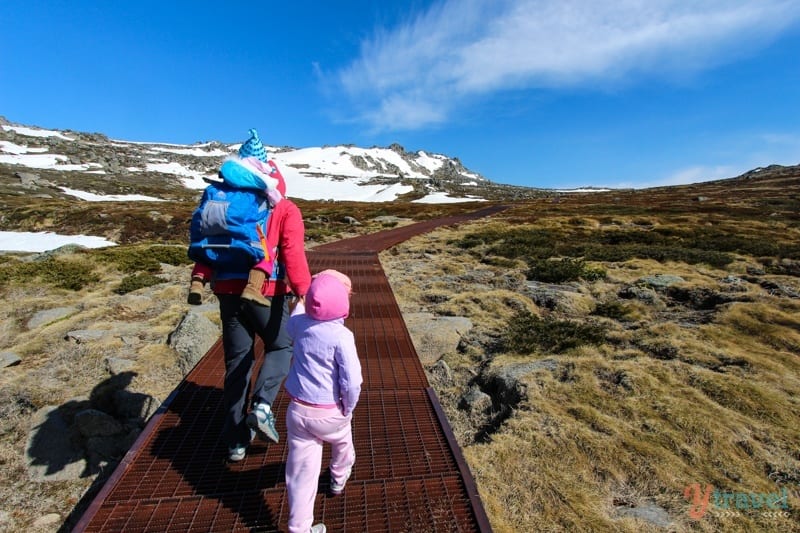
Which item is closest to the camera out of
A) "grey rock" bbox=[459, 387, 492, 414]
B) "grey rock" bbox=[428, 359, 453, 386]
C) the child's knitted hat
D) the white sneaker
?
the child's knitted hat

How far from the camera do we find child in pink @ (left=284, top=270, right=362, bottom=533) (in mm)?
2467

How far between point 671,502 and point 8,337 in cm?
990

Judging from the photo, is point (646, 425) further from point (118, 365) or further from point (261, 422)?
point (118, 365)

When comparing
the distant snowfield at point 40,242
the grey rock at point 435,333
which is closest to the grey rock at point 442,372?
the grey rock at point 435,333

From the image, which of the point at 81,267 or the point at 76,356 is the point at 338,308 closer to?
the point at 76,356

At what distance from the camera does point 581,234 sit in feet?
65.1

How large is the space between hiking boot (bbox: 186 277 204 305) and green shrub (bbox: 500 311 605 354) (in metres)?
4.34

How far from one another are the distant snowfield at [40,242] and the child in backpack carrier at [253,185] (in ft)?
65.0

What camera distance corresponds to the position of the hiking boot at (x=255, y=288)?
275cm

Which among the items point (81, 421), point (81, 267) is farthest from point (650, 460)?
point (81, 267)

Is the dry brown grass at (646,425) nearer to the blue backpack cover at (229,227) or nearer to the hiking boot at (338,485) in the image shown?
the hiking boot at (338,485)

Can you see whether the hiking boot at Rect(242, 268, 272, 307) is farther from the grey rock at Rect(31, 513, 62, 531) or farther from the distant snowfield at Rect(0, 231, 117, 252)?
the distant snowfield at Rect(0, 231, 117, 252)

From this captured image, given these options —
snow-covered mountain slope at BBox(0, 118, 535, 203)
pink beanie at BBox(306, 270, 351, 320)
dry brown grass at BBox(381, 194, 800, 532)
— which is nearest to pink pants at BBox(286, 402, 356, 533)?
pink beanie at BBox(306, 270, 351, 320)

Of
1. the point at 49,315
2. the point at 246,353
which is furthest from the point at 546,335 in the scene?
the point at 49,315
